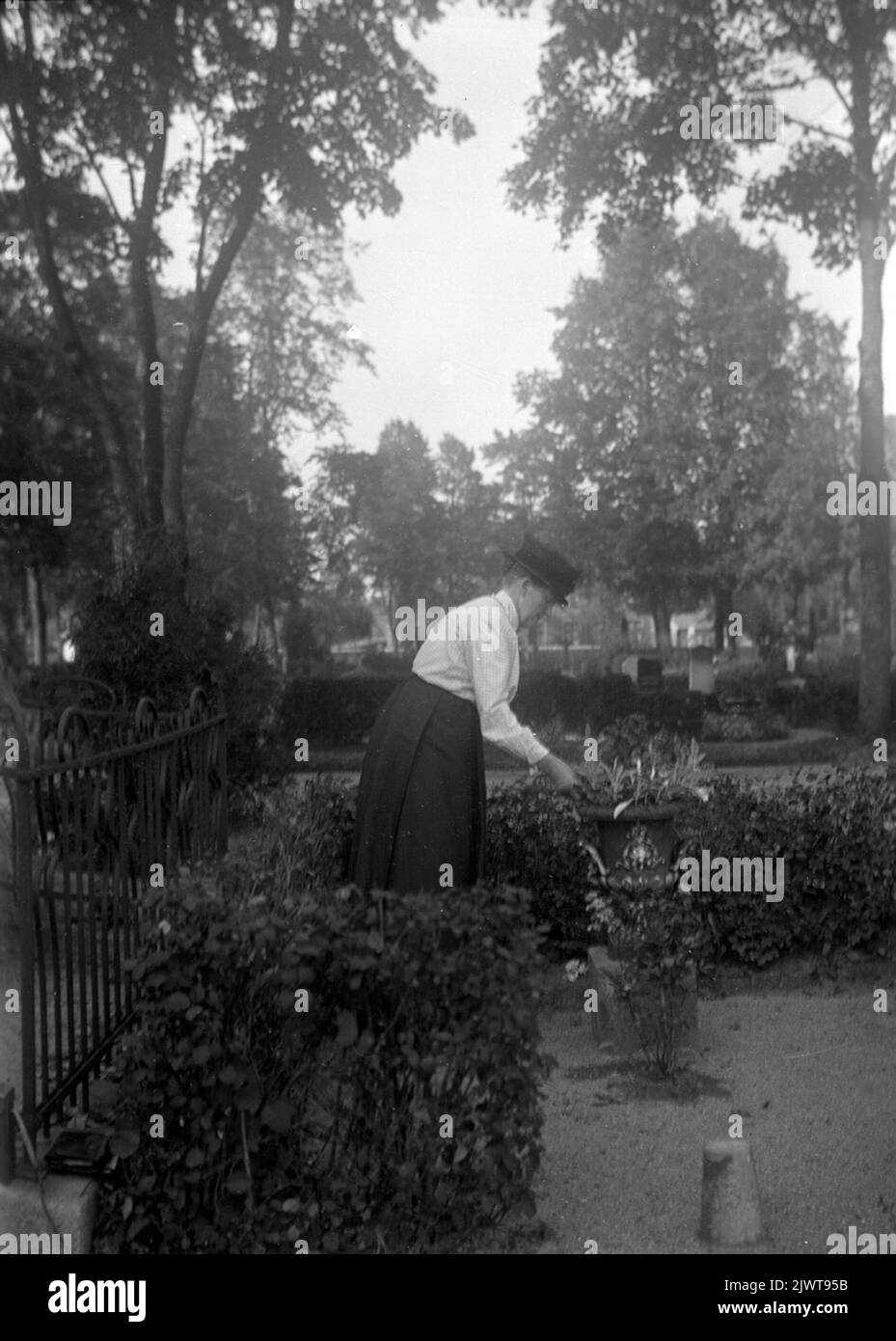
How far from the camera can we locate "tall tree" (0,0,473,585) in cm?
464

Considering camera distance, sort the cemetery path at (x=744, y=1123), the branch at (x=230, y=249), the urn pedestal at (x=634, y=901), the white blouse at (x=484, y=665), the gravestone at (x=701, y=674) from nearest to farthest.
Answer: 1. the cemetery path at (x=744, y=1123)
2. the white blouse at (x=484, y=665)
3. the urn pedestal at (x=634, y=901)
4. the branch at (x=230, y=249)
5. the gravestone at (x=701, y=674)

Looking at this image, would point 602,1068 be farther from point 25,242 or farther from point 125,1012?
point 25,242

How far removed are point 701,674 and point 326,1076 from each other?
3030mm

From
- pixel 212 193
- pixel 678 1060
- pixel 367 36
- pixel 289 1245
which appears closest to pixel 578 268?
pixel 367 36

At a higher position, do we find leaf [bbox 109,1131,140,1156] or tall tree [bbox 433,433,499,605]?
tall tree [bbox 433,433,499,605]

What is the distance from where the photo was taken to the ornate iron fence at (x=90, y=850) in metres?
2.82

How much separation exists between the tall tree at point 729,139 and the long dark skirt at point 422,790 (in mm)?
2318

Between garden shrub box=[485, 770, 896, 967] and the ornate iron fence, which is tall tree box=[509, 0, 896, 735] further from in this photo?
the ornate iron fence

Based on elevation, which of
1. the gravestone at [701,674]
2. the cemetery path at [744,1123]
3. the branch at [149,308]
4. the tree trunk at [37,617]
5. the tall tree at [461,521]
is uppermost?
the branch at [149,308]

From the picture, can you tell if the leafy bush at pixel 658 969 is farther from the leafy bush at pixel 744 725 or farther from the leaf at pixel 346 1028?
the leaf at pixel 346 1028

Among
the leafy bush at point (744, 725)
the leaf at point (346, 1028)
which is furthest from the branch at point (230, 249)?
the leaf at point (346, 1028)

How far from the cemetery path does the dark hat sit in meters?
1.73

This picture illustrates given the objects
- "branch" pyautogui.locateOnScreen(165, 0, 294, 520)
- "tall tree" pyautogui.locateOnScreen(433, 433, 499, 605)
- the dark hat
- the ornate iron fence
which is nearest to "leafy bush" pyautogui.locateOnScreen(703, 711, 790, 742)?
"tall tree" pyautogui.locateOnScreen(433, 433, 499, 605)

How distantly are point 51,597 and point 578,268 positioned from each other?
8.71ft
